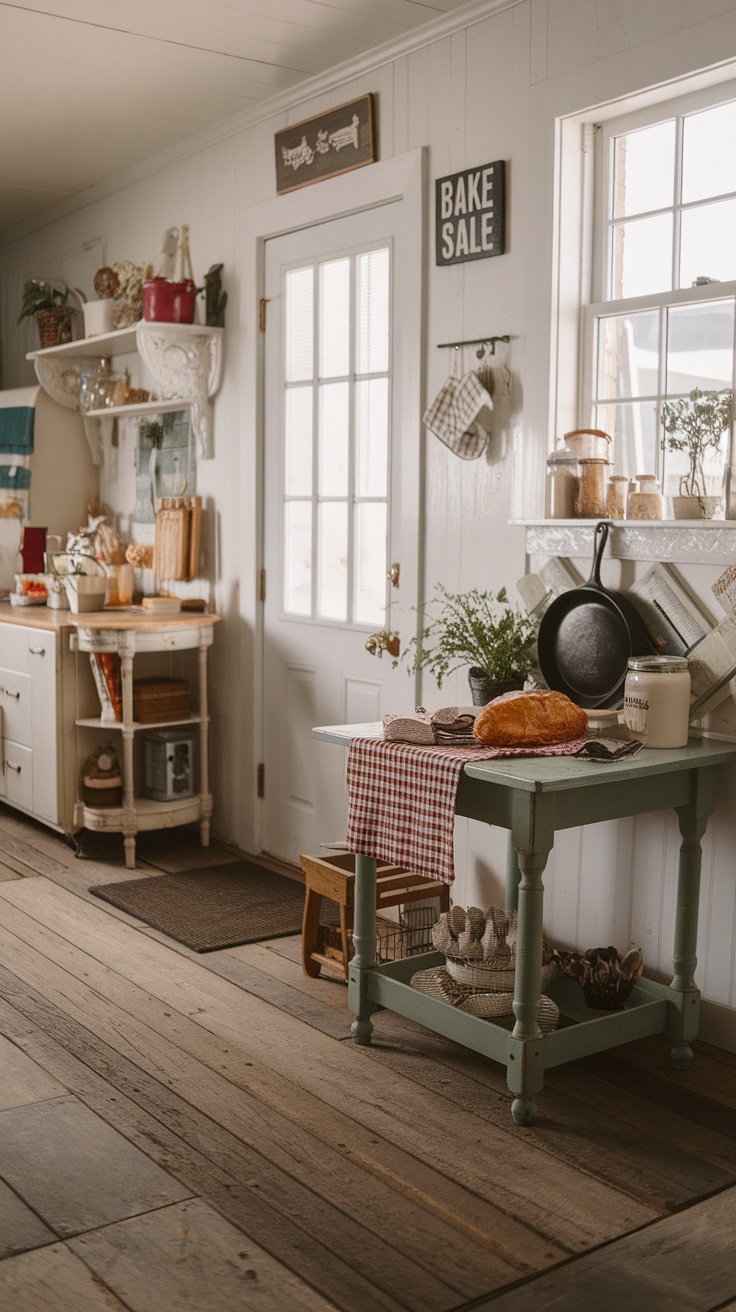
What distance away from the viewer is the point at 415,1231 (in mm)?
2195

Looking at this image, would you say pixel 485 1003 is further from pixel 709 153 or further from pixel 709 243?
pixel 709 153

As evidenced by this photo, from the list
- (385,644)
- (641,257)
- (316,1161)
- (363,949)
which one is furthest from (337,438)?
(316,1161)

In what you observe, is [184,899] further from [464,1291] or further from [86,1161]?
[464,1291]

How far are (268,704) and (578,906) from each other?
170 centimetres

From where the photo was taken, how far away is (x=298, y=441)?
445 cm

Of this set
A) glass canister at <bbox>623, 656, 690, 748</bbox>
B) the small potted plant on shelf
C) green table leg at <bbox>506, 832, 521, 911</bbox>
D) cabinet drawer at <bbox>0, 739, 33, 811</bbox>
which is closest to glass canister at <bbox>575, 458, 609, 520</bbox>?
glass canister at <bbox>623, 656, 690, 748</bbox>

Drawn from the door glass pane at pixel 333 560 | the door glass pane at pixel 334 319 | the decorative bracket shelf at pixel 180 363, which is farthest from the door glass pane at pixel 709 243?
the decorative bracket shelf at pixel 180 363

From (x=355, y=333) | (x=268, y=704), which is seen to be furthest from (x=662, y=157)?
(x=268, y=704)

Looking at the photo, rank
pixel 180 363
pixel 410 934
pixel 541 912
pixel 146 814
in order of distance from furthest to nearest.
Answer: pixel 180 363 → pixel 146 814 → pixel 410 934 → pixel 541 912

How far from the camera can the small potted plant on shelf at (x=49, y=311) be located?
19.0 feet

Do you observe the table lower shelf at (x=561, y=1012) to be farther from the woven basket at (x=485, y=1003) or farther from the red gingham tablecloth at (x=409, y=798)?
the red gingham tablecloth at (x=409, y=798)

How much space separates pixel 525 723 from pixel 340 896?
89cm

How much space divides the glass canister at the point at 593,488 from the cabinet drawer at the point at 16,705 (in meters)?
2.56

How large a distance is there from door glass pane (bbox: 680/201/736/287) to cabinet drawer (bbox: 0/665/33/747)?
297cm
